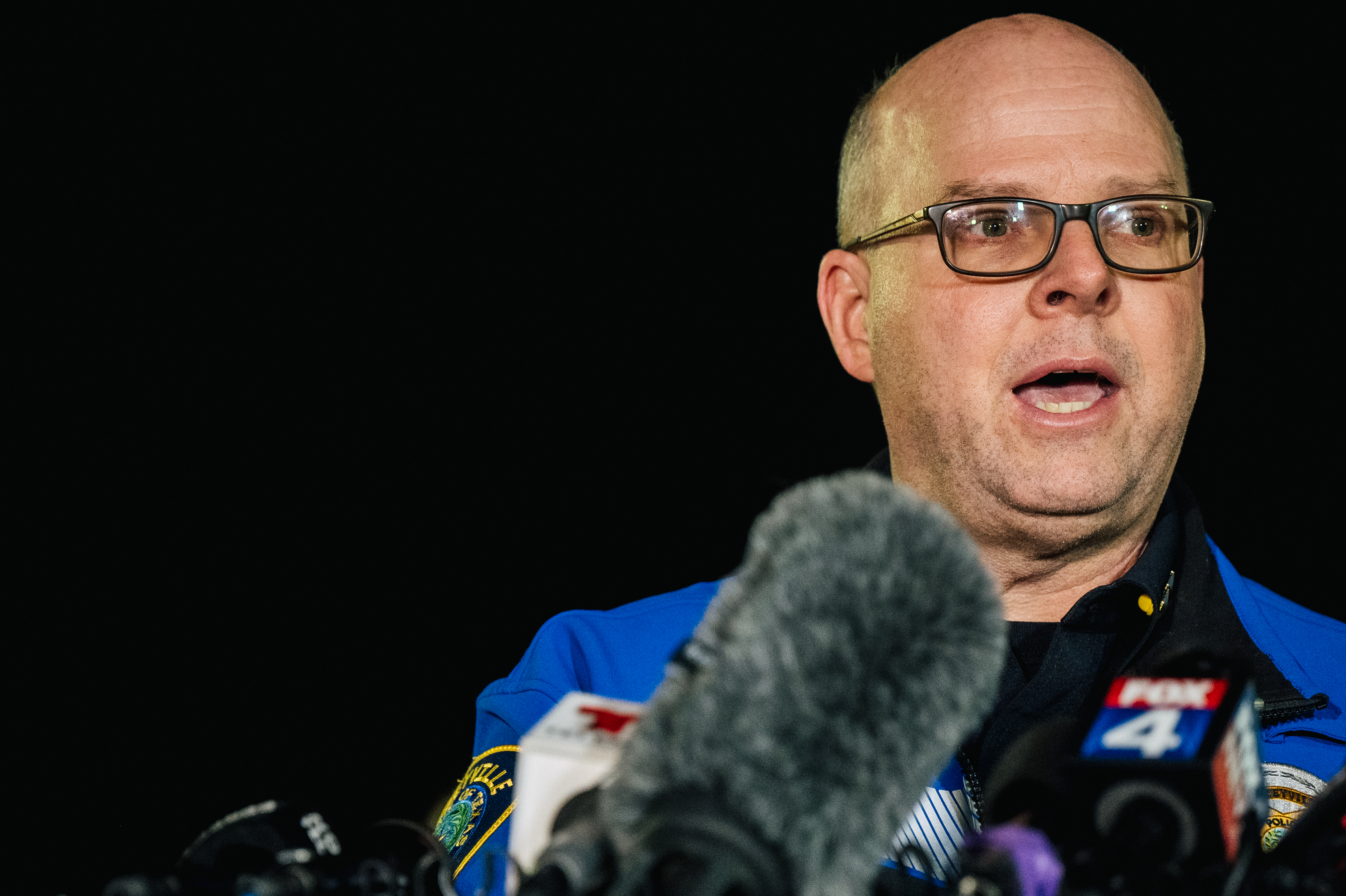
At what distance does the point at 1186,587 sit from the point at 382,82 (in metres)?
1.62

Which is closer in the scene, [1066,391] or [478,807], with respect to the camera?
[478,807]

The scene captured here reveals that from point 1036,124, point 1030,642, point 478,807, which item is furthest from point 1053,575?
point 478,807

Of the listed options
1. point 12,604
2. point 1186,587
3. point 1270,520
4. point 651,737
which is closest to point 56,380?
point 12,604

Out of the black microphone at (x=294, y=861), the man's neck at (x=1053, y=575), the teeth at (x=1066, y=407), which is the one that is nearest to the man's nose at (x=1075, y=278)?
the teeth at (x=1066, y=407)

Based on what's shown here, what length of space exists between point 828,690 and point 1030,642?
44.2 inches

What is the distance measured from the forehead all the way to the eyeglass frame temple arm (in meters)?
0.03

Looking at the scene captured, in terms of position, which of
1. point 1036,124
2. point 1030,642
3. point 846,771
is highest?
point 1036,124

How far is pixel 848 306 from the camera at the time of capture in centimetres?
173

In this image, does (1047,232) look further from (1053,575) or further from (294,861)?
(294,861)

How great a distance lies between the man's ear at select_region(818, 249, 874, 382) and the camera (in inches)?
66.4

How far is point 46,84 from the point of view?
1739 mm

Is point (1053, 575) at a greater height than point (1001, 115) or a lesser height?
lesser

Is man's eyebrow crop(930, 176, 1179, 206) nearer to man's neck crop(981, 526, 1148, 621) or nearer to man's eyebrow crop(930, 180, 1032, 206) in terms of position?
man's eyebrow crop(930, 180, 1032, 206)

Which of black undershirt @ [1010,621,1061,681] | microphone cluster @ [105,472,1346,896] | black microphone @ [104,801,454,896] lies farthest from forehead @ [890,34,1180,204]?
black microphone @ [104,801,454,896]
